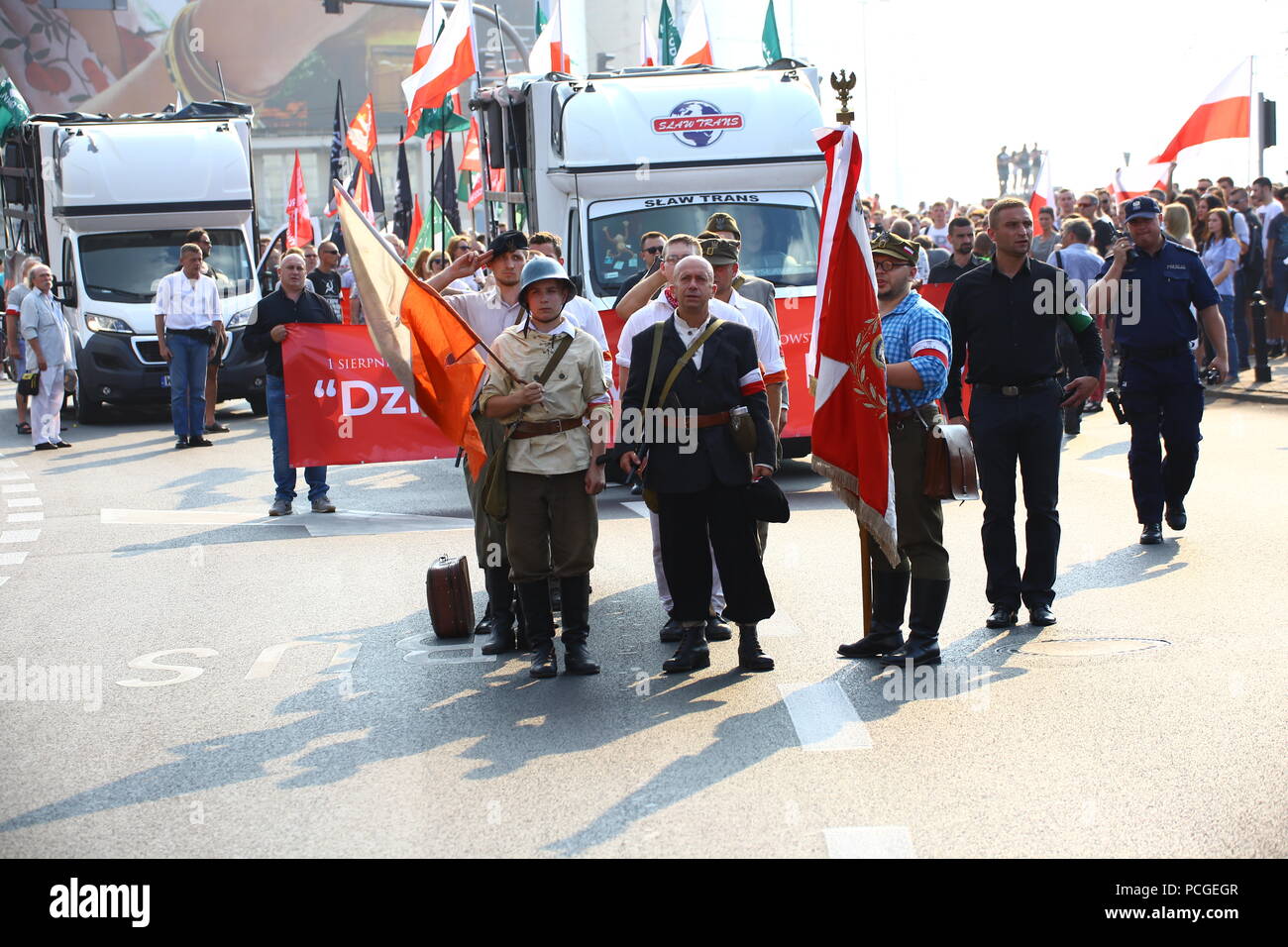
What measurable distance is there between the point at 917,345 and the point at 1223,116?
1326 cm

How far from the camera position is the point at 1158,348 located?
10.3 meters

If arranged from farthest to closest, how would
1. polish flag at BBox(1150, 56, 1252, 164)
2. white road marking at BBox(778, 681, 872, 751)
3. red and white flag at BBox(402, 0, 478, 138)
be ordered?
1. red and white flag at BBox(402, 0, 478, 138)
2. polish flag at BBox(1150, 56, 1252, 164)
3. white road marking at BBox(778, 681, 872, 751)

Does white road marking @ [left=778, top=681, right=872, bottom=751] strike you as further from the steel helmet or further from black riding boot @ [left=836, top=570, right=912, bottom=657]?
the steel helmet

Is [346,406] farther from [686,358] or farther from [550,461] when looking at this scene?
[686,358]

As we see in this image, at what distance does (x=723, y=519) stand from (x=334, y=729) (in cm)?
193

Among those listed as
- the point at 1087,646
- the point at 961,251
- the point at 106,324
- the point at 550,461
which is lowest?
the point at 1087,646

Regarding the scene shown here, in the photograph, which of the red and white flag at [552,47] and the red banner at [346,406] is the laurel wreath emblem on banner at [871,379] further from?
the red and white flag at [552,47]

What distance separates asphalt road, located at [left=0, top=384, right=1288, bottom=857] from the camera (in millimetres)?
5211

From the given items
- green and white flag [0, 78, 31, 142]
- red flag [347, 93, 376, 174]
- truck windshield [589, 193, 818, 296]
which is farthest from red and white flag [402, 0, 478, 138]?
green and white flag [0, 78, 31, 142]

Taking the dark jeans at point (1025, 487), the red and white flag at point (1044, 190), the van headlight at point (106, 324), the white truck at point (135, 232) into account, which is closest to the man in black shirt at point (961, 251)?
the red and white flag at point (1044, 190)

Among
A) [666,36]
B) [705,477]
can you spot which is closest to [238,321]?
[666,36]

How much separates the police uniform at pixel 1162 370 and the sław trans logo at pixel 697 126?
4.44 metres

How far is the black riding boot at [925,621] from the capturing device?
24.0ft

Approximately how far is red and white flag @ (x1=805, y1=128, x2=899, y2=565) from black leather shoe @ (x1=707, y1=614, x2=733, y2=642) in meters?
1.06
